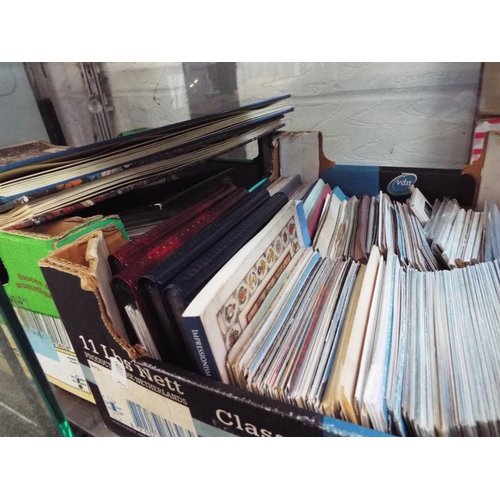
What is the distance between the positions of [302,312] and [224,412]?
0.81 feet

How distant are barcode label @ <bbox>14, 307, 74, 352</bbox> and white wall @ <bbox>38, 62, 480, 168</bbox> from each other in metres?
1.39

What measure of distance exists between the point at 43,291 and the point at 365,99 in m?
1.46

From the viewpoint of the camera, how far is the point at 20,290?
0.66 m

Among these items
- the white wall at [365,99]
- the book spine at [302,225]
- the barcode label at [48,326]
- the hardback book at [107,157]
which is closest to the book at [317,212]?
the book spine at [302,225]

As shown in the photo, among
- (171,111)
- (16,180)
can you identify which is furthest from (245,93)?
(16,180)

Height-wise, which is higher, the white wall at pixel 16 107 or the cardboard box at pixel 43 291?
the white wall at pixel 16 107

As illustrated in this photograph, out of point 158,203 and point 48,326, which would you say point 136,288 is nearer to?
point 48,326

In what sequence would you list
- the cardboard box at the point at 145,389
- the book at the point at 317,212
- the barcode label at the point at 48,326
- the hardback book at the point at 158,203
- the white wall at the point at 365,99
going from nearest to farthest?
the cardboard box at the point at 145,389 < the barcode label at the point at 48,326 < the hardback book at the point at 158,203 < the book at the point at 317,212 < the white wall at the point at 365,99

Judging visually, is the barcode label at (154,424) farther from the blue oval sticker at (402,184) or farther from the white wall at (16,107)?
the white wall at (16,107)

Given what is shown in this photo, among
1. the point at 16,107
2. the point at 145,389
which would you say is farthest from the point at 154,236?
the point at 16,107

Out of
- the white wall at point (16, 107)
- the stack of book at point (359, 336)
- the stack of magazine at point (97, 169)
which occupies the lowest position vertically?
the stack of book at point (359, 336)

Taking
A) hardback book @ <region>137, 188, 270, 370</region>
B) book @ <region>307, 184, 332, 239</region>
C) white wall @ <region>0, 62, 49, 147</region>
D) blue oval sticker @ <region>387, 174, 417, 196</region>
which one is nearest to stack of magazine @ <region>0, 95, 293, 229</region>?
hardback book @ <region>137, 188, 270, 370</region>

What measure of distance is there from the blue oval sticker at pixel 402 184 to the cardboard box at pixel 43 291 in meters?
0.94

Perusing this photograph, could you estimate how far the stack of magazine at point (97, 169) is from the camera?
2.01 ft
